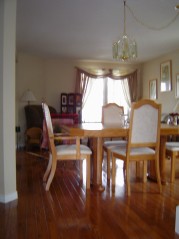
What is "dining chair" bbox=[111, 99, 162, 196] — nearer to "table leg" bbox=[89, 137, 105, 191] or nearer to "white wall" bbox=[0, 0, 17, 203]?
"table leg" bbox=[89, 137, 105, 191]

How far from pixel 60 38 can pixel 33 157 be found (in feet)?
8.43

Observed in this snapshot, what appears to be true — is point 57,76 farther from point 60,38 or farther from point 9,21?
point 9,21

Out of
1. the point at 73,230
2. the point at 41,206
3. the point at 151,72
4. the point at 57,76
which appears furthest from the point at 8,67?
the point at 151,72

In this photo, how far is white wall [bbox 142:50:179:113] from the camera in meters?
6.02

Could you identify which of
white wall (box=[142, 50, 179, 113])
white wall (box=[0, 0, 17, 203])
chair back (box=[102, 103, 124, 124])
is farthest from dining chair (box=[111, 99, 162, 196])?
white wall (box=[142, 50, 179, 113])

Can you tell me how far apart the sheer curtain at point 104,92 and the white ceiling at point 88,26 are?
4.10ft

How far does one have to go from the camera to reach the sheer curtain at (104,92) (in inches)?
289

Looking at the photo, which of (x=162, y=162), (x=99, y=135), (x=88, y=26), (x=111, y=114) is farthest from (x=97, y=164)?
(x=88, y=26)

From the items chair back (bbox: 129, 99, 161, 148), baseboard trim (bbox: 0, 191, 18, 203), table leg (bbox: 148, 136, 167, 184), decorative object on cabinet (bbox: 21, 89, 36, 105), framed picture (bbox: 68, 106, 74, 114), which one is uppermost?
decorative object on cabinet (bbox: 21, 89, 36, 105)

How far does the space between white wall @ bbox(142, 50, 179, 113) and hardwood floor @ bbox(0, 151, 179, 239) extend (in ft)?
11.2

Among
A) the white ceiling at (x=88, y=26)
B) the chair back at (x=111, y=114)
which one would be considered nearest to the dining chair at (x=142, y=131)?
the chair back at (x=111, y=114)

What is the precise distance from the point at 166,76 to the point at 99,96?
2.17m

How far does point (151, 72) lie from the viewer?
7.14 metres

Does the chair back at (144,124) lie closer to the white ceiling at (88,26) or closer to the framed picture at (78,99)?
the white ceiling at (88,26)
